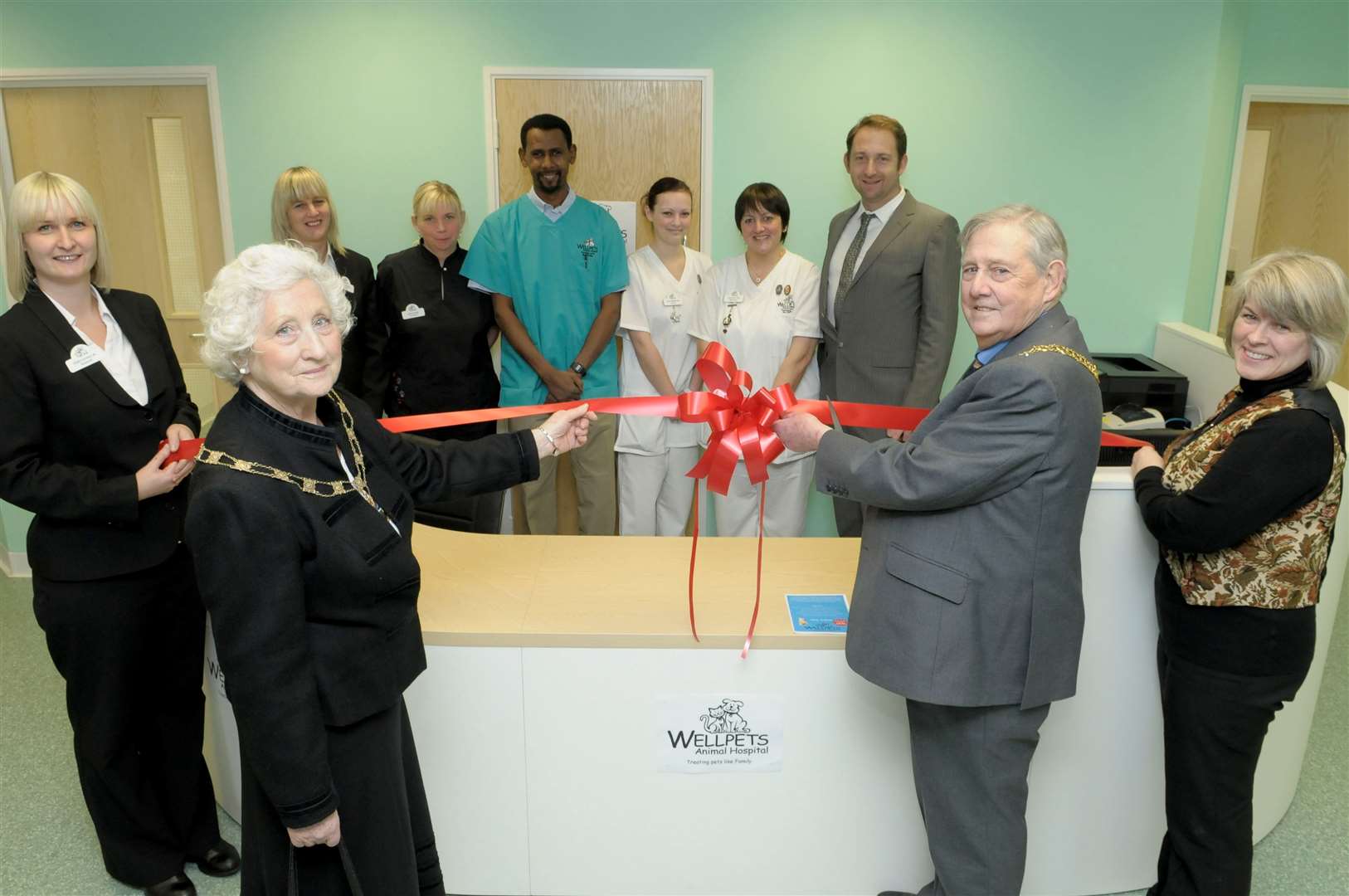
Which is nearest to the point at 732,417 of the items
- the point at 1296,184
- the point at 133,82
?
the point at 133,82

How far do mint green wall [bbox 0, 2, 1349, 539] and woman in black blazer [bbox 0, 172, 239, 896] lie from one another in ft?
7.05

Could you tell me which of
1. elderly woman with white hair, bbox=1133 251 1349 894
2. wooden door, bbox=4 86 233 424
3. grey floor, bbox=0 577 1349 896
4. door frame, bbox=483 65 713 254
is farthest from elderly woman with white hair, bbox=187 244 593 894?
wooden door, bbox=4 86 233 424

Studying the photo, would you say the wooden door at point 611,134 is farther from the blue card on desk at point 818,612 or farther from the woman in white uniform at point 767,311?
the blue card on desk at point 818,612

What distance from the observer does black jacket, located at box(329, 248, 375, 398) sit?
3.69 metres

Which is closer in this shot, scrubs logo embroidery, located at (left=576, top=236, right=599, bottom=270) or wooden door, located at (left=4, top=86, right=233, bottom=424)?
scrubs logo embroidery, located at (left=576, top=236, right=599, bottom=270)

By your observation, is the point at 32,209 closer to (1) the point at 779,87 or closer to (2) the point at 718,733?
(2) the point at 718,733

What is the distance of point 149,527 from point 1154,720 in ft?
7.89

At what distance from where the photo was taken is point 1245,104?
198 inches

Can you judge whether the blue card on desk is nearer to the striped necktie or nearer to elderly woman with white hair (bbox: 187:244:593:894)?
elderly woman with white hair (bbox: 187:244:593:894)

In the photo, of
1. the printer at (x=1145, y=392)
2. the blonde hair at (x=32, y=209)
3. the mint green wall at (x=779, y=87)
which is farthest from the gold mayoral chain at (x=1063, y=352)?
the mint green wall at (x=779, y=87)

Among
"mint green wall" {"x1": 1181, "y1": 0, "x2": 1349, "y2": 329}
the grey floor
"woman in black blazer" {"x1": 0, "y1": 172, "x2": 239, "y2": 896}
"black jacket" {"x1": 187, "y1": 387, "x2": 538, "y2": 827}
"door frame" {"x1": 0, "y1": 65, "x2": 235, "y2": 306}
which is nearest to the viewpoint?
"black jacket" {"x1": 187, "y1": 387, "x2": 538, "y2": 827}

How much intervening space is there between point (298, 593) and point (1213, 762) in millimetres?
1838

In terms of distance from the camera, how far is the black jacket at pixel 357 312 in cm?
369

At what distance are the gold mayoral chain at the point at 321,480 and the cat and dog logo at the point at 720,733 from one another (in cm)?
92
